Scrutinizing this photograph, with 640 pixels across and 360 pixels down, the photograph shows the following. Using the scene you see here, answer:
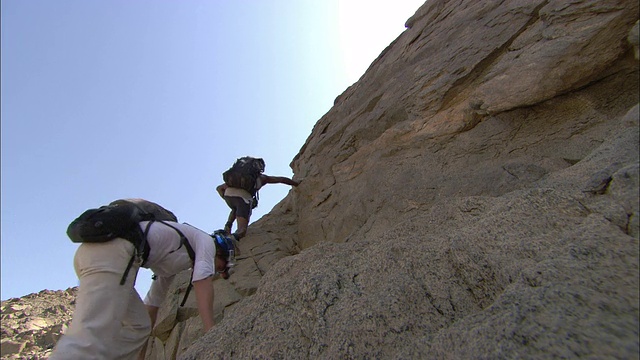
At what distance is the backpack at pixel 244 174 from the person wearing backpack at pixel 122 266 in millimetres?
3864

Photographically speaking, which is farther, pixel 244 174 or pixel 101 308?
pixel 244 174

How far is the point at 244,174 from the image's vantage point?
8891 mm

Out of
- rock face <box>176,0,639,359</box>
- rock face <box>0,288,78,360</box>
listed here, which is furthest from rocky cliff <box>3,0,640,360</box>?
rock face <box>0,288,78,360</box>

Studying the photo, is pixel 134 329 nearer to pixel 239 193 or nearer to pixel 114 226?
pixel 114 226

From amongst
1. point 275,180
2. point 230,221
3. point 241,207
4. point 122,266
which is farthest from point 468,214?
point 230,221

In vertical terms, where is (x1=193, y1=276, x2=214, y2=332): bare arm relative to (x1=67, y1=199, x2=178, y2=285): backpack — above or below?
below

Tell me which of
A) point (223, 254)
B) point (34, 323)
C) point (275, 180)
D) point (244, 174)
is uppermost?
point (34, 323)

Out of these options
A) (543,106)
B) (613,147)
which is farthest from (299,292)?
(543,106)

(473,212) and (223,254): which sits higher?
(223,254)

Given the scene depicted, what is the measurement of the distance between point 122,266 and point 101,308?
459mm

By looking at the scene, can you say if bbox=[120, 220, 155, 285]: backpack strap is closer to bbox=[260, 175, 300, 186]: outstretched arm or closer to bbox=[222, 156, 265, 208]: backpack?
bbox=[222, 156, 265, 208]: backpack

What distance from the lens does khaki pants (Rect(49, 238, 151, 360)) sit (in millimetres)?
3459

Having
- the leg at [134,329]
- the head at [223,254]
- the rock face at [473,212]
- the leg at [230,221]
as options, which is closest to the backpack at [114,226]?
the leg at [134,329]

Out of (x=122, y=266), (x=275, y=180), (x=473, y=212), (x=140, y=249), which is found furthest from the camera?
(x=275, y=180)
